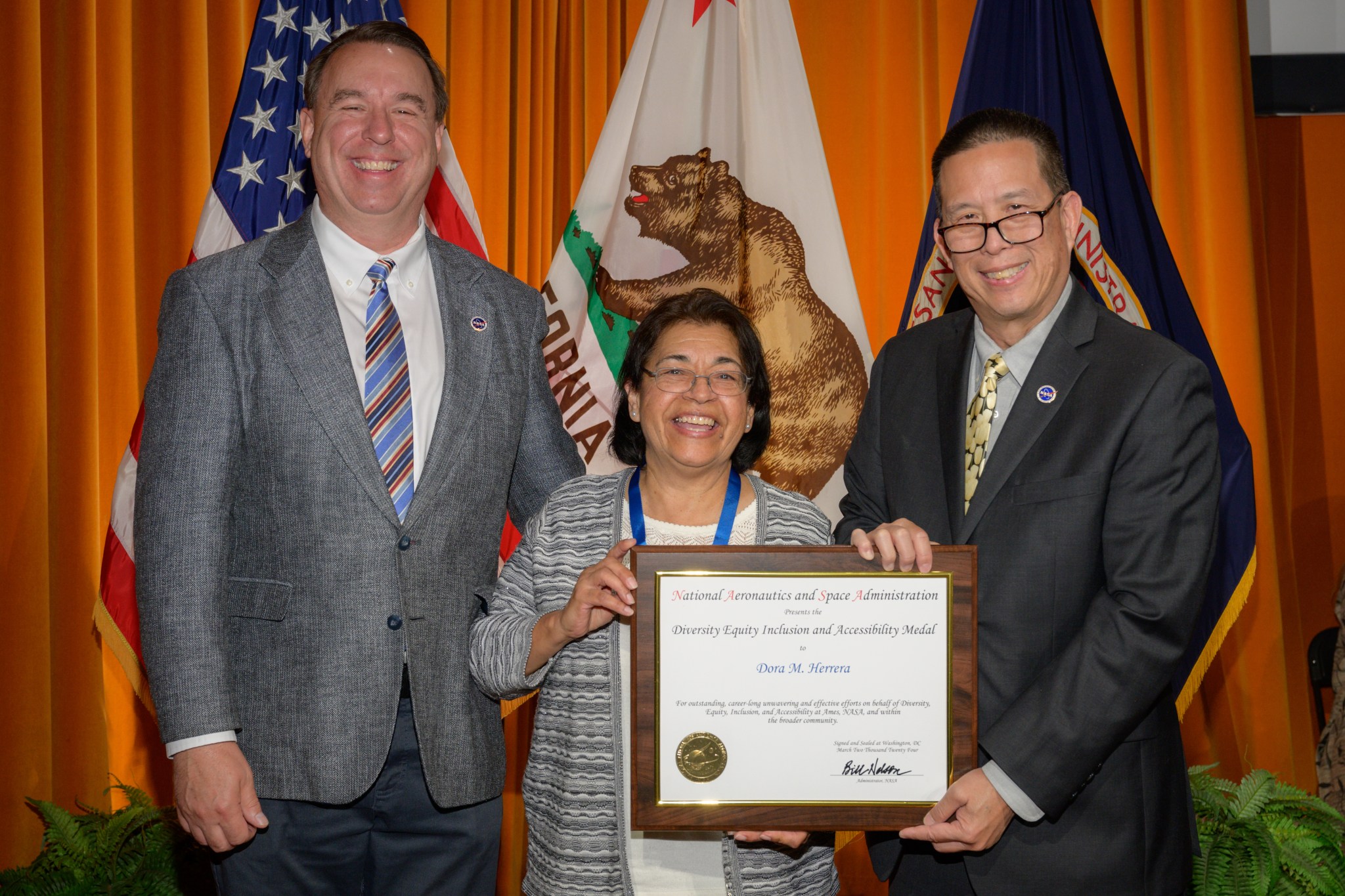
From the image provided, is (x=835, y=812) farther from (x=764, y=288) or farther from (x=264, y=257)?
(x=764, y=288)

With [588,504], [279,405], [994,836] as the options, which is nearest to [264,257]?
[279,405]

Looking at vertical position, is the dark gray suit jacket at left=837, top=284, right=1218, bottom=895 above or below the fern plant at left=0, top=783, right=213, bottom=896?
above

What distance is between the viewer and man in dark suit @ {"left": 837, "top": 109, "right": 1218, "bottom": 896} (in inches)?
68.3

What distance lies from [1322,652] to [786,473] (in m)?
2.56

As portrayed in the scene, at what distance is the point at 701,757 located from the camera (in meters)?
1.72

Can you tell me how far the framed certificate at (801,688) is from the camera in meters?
1.70

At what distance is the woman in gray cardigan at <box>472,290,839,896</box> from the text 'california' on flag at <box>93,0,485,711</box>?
5.86ft

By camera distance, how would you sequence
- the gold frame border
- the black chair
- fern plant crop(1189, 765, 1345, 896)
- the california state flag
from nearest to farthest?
1. the gold frame border
2. fern plant crop(1189, 765, 1345, 896)
3. the california state flag
4. the black chair

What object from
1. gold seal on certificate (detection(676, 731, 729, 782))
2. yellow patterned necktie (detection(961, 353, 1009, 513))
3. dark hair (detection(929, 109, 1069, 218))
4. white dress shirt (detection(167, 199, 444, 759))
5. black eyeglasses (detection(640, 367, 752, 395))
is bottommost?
gold seal on certificate (detection(676, 731, 729, 782))

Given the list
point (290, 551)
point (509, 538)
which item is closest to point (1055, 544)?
point (290, 551)

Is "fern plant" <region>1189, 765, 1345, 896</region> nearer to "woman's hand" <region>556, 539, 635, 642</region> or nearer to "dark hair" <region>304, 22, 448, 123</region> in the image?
"woman's hand" <region>556, 539, 635, 642</region>

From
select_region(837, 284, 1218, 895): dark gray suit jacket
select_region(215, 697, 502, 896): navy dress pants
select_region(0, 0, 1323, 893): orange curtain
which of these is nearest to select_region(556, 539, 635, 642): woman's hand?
select_region(215, 697, 502, 896): navy dress pants

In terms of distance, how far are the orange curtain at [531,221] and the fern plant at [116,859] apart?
553mm

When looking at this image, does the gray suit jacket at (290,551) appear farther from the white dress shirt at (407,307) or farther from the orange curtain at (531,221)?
the orange curtain at (531,221)
